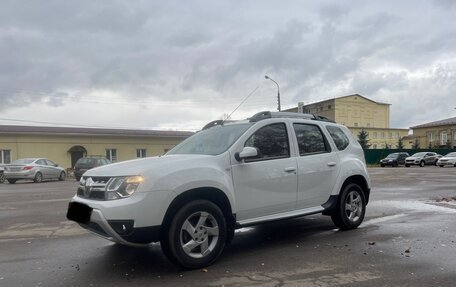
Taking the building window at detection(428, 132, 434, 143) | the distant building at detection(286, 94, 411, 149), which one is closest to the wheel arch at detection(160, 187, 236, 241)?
the building window at detection(428, 132, 434, 143)

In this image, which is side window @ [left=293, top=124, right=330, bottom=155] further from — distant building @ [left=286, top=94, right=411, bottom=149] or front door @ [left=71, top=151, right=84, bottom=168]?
distant building @ [left=286, top=94, right=411, bottom=149]

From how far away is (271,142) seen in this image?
6277 mm

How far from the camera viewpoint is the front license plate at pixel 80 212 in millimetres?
5133

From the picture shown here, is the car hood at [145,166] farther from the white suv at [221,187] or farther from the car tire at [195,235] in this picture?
the car tire at [195,235]

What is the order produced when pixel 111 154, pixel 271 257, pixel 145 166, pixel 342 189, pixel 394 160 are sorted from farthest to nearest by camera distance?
1. pixel 394 160
2. pixel 111 154
3. pixel 342 189
4. pixel 271 257
5. pixel 145 166

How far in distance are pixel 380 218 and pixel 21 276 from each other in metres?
6.45

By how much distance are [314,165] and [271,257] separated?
5.31 ft

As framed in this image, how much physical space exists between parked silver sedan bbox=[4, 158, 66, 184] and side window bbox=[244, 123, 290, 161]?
21687mm

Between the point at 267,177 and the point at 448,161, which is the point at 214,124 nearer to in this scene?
the point at 267,177

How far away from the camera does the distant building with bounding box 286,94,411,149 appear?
101750 millimetres

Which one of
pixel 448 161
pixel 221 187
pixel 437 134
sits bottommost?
pixel 448 161

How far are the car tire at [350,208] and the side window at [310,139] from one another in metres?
0.83

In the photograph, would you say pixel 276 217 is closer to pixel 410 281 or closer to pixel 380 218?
pixel 410 281

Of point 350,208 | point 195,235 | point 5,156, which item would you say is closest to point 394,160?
point 5,156
